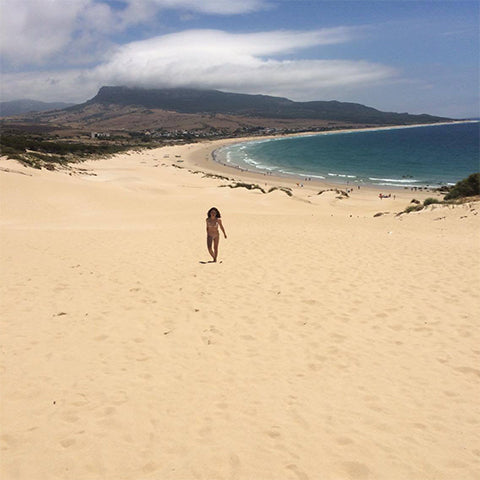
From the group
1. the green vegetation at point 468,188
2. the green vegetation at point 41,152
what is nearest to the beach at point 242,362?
the green vegetation at point 468,188

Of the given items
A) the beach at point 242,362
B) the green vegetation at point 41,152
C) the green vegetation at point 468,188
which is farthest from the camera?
the green vegetation at point 41,152

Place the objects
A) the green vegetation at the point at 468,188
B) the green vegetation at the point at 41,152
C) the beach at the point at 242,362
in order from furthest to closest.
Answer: the green vegetation at the point at 41,152 → the green vegetation at the point at 468,188 → the beach at the point at 242,362

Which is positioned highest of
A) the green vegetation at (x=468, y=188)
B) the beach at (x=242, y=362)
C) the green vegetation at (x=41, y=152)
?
the green vegetation at (x=41, y=152)

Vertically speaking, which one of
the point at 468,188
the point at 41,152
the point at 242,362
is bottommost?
the point at 242,362

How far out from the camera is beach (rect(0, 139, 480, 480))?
387 cm

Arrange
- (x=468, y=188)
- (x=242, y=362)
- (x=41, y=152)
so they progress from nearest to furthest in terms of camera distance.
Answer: (x=242, y=362) → (x=468, y=188) → (x=41, y=152)

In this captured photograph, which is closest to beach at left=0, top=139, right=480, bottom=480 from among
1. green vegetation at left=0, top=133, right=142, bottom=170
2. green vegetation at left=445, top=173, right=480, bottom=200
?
green vegetation at left=445, top=173, right=480, bottom=200

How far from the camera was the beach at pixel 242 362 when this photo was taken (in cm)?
387

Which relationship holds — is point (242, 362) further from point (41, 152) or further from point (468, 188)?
point (41, 152)

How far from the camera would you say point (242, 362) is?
5.84 metres

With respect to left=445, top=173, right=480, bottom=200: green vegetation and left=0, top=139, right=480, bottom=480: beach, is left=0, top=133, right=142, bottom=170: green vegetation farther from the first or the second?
left=445, top=173, right=480, bottom=200: green vegetation

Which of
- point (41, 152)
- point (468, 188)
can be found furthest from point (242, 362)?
point (41, 152)

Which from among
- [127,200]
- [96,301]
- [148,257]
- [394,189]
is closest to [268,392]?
[96,301]

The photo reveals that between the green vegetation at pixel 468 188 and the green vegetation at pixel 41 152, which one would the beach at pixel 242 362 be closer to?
the green vegetation at pixel 468 188
